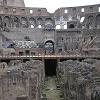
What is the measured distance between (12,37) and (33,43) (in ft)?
15.6

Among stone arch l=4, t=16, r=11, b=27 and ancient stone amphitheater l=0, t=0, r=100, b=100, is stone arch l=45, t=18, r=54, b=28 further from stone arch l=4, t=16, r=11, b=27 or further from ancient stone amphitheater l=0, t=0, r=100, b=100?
stone arch l=4, t=16, r=11, b=27

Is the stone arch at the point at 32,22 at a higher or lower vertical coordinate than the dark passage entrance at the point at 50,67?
higher

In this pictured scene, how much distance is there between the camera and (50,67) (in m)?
45.2

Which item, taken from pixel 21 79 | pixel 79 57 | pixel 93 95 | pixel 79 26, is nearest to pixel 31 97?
pixel 21 79

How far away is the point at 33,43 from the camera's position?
5656 centimetres

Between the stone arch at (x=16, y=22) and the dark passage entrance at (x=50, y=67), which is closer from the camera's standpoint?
the dark passage entrance at (x=50, y=67)

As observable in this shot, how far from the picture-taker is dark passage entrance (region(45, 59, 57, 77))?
44.5m

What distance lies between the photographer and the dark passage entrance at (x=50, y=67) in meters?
44.5

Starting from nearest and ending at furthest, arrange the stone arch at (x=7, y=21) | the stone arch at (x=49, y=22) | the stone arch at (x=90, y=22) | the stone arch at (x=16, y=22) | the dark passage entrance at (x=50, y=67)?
1. the dark passage entrance at (x=50, y=67)
2. the stone arch at (x=7, y=21)
3. the stone arch at (x=90, y=22)
4. the stone arch at (x=16, y=22)
5. the stone arch at (x=49, y=22)

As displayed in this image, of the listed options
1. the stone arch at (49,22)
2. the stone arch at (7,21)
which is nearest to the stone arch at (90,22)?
the stone arch at (49,22)

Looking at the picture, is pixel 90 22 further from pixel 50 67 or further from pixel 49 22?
pixel 50 67

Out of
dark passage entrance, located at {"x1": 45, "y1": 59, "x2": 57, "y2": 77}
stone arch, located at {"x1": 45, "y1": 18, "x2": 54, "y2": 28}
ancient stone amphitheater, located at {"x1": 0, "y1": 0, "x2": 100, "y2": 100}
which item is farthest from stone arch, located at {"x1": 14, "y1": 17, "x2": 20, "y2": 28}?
dark passage entrance, located at {"x1": 45, "y1": 59, "x2": 57, "y2": 77}

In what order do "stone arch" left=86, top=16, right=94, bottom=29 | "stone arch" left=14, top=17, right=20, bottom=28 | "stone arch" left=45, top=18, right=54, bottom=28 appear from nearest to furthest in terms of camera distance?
"stone arch" left=86, top=16, right=94, bottom=29 < "stone arch" left=14, top=17, right=20, bottom=28 < "stone arch" left=45, top=18, right=54, bottom=28

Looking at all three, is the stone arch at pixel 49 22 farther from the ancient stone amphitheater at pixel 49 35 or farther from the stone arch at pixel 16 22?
A: the stone arch at pixel 16 22
